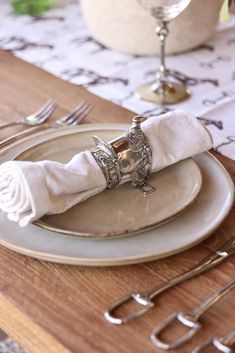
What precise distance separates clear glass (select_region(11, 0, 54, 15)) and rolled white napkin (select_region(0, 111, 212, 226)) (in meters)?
0.72

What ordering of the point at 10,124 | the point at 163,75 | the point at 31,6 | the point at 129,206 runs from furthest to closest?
the point at 31,6 < the point at 163,75 < the point at 10,124 < the point at 129,206

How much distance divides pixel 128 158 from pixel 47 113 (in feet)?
0.88

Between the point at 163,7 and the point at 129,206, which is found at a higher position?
the point at 163,7

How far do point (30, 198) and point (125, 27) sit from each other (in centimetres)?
54

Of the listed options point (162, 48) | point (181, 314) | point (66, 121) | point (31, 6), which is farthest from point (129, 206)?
point (31, 6)

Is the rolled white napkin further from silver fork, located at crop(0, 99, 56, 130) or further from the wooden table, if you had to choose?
silver fork, located at crop(0, 99, 56, 130)

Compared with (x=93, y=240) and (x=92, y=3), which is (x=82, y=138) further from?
(x=92, y=3)

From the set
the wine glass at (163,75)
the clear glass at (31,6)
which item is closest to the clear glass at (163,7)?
the wine glass at (163,75)

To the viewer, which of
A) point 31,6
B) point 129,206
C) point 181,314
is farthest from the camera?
point 31,6

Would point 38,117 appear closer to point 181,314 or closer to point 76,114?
point 76,114

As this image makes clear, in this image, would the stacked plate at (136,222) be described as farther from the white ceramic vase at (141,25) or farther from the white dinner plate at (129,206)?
the white ceramic vase at (141,25)

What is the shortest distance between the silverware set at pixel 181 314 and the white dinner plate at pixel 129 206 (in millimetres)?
56

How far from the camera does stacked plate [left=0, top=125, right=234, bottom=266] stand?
0.54m

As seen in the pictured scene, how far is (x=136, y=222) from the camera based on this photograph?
1.92ft
